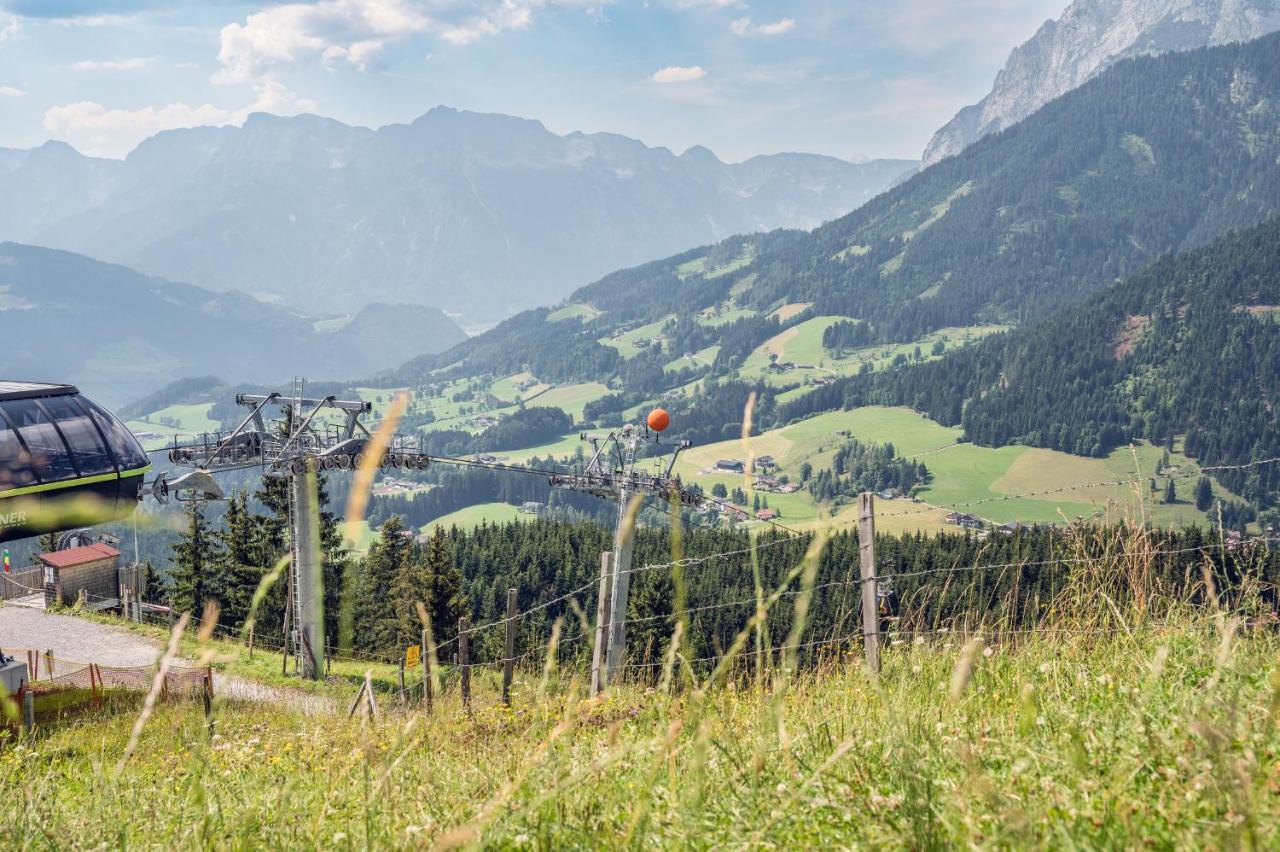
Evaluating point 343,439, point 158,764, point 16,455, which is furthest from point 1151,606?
point 343,439

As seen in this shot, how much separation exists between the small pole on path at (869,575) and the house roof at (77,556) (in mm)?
34826

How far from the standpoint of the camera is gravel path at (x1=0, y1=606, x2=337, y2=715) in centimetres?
2667

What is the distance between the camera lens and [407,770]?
15.4ft

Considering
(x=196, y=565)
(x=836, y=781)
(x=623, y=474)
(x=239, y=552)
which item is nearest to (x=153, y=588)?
(x=196, y=565)

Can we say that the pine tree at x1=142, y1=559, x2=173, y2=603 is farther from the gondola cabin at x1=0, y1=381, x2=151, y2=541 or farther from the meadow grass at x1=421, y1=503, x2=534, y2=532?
the meadow grass at x1=421, y1=503, x2=534, y2=532

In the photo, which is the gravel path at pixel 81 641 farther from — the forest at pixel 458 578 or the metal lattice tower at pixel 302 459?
the forest at pixel 458 578

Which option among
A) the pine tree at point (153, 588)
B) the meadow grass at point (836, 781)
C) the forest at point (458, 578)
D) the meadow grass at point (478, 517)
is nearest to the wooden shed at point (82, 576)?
the forest at point (458, 578)

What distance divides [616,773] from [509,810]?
790mm

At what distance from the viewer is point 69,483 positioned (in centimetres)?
1684

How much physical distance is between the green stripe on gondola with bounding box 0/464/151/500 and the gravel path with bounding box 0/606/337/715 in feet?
28.0

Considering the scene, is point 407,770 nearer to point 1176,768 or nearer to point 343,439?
point 1176,768

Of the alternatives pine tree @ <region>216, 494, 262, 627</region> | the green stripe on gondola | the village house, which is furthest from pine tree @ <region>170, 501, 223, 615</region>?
the village house

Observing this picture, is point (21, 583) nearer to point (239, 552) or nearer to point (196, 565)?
point (239, 552)

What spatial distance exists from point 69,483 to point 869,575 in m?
14.2
